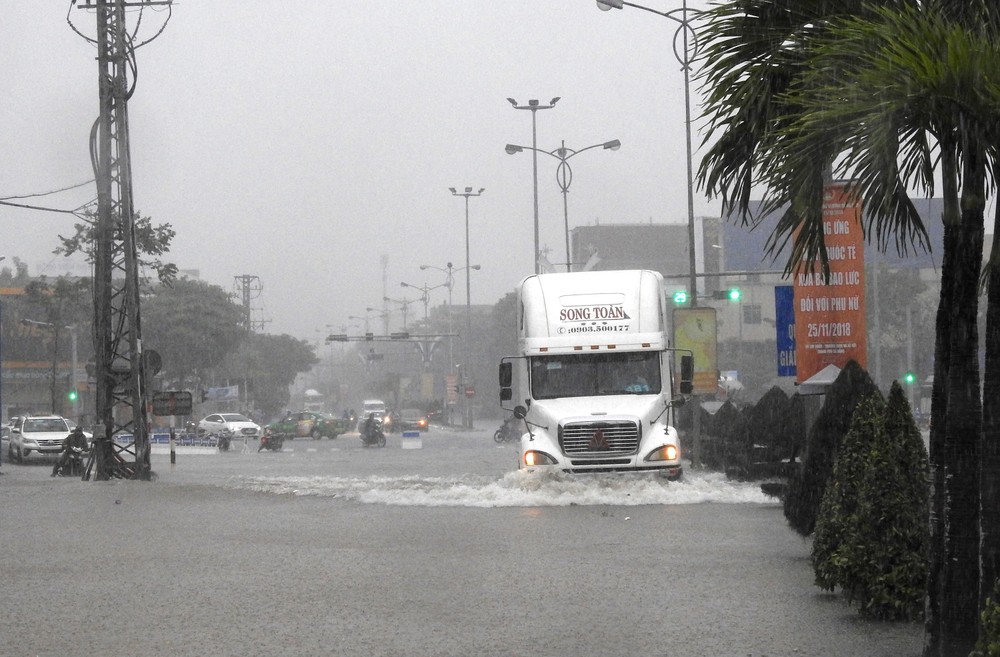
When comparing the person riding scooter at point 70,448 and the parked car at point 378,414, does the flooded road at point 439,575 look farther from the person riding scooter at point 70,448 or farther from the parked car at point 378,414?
the parked car at point 378,414

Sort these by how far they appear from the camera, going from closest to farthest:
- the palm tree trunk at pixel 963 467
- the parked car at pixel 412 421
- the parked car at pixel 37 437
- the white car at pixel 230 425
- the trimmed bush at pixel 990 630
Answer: the trimmed bush at pixel 990 630
the palm tree trunk at pixel 963 467
the parked car at pixel 37 437
the white car at pixel 230 425
the parked car at pixel 412 421

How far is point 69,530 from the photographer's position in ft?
58.7

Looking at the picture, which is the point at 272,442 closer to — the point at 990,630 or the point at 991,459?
the point at 991,459

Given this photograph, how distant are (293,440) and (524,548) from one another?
2421 inches

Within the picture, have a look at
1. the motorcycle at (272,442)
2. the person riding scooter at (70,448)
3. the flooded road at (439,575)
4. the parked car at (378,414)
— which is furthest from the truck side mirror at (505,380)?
the parked car at (378,414)

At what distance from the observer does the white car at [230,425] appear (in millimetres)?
72000

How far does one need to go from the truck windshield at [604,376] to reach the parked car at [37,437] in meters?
26.5

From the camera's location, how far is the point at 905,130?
6.97 meters

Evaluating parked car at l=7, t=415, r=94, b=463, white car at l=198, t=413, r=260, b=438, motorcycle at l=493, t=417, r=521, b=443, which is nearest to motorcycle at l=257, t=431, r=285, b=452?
motorcycle at l=493, t=417, r=521, b=443

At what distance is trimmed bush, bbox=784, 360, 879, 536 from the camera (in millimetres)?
12016

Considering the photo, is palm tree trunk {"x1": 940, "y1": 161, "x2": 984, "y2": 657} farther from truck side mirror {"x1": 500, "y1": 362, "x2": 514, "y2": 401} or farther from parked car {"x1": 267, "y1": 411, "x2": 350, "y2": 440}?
parked car {"x1": 267, "y1": 411, "x2": 350, "y2": 440}

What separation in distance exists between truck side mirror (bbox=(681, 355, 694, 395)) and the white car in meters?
49.2

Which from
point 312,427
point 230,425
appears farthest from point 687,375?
point 230,425

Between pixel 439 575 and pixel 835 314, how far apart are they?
5.57 m
